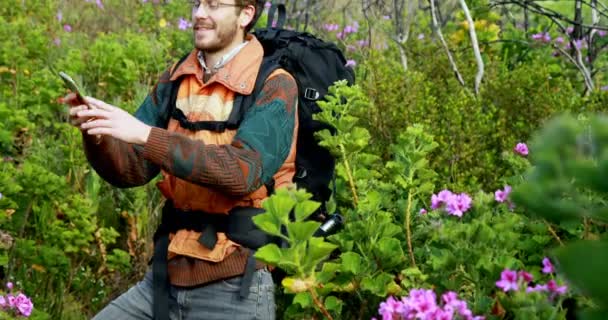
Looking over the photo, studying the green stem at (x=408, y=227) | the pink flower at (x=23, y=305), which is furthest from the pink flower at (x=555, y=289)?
the pink flower at (x=23, y=305)

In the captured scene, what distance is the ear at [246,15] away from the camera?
9.24 ft

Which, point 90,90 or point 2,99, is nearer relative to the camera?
point 2,99

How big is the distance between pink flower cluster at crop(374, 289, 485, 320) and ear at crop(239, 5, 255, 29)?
1.18 m

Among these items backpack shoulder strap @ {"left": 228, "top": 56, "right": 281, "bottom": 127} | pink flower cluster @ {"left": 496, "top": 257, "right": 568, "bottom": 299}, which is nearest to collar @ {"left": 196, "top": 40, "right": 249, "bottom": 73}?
backpack shoulder strap @ {"left": 228, "top": 56, "right": 281, "bottom": 127}

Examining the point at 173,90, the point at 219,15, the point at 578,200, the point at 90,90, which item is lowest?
the point at 90,90

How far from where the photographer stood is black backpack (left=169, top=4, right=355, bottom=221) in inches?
110

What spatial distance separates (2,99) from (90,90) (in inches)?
29.9

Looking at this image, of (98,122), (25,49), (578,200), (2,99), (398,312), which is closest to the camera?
(578,200)

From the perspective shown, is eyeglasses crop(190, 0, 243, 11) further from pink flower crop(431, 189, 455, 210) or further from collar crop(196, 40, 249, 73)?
pink flower crop(431, 189, 455, 210)

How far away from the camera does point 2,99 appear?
17.0 ft

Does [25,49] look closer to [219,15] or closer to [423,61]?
[423,61]

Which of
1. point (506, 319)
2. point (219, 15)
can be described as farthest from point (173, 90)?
point (506, 319)

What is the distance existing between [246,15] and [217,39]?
14 cm

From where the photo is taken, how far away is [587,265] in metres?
0.41
